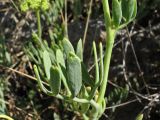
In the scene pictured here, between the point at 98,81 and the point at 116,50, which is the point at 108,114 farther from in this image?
the point at 98,81

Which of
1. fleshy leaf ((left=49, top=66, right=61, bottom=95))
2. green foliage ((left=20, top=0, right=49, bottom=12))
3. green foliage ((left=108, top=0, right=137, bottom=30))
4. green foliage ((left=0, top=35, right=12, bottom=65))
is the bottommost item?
green foliage ((left=0, top=35, right=12, bottom=65))

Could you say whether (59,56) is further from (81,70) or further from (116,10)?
(116,10)

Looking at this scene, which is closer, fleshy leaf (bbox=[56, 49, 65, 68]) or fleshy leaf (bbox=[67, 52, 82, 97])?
fleshy leaf (bbox=[67, 52, 82, 97])

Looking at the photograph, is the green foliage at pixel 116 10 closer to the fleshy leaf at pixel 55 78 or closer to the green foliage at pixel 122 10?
the green foliage at pixel 122 10

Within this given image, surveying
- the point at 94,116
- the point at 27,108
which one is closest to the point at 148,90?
the point at 27,108

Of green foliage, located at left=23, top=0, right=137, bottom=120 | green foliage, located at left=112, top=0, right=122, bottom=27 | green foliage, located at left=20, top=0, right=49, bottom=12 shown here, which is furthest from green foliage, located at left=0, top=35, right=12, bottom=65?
green foliage, located at left=112, top=0, right=122, bottom=27

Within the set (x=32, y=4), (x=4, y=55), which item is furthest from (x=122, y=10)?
(x=4, y=55)

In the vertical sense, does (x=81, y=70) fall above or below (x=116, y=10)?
below

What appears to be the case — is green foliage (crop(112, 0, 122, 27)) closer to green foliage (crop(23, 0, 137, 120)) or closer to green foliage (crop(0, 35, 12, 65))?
green foliage (crop(23, 0, 137, 120))

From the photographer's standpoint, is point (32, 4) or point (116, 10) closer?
point (116, 10)

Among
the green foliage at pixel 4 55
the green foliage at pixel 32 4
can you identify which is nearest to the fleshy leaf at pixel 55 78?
the green foliage at pixel 32 4

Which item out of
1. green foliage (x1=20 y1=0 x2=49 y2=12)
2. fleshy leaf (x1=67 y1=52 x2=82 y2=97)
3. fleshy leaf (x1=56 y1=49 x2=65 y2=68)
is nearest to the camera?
fleshy leaf (x1=67 y1=52 x2=82 y2=97)
